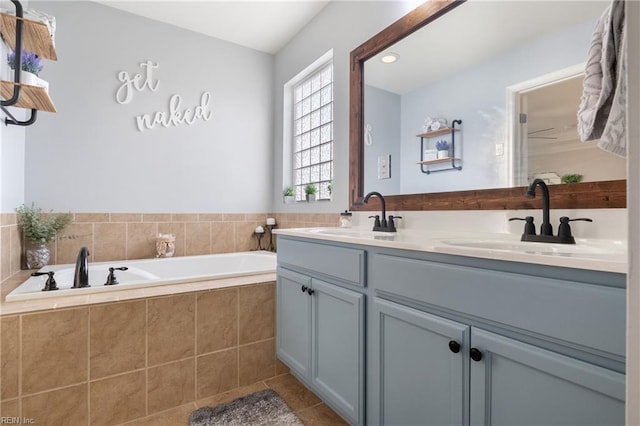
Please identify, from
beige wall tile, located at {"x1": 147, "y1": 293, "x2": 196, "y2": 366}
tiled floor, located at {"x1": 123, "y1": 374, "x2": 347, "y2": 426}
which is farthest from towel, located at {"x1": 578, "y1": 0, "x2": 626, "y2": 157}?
beige wall tile, located at {"x1": 147, "y1": 293, "x2": 196, "y2": 366}

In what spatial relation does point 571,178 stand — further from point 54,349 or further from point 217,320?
point 54,349

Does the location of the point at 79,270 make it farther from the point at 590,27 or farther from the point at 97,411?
the point at 590,27

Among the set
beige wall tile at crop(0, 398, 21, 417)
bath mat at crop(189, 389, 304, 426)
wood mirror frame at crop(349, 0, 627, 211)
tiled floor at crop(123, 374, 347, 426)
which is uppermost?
wood mirror frame at crop(349, 0, 627, 211)

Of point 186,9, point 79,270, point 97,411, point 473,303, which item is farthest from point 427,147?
point 186,9

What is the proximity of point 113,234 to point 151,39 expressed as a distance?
1.69 meters

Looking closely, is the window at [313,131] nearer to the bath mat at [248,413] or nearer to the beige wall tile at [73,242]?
the bath mat at [248,413]

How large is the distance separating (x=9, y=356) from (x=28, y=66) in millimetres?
1443

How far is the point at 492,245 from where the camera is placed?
3.99 feet

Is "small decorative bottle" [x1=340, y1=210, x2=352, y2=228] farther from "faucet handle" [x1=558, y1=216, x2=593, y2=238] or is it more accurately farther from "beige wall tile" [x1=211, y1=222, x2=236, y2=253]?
"beige wall tile" [x1=211, y1=222, x2=236, y2=253]

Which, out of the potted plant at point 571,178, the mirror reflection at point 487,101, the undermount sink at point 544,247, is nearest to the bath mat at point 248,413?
the undermount sink at point 544,247

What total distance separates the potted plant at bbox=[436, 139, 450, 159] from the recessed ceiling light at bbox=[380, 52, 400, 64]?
0.62m

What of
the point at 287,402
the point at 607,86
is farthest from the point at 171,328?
the point at 607,86

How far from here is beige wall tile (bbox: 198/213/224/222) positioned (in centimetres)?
300

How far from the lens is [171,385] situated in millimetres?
1742
